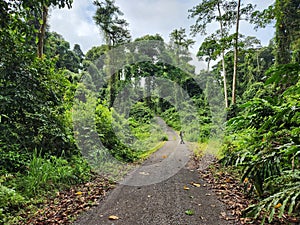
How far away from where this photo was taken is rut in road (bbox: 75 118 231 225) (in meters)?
2.52

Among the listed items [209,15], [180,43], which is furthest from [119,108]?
[180,43]

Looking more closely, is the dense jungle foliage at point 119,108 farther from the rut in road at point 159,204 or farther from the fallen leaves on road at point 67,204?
the rut in road at point 159,204

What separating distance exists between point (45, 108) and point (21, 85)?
2.17 ft

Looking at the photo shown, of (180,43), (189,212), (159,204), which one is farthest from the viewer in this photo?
(180,43)

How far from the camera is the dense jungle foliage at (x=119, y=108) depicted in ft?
4.04

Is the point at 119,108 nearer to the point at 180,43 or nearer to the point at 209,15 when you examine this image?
the point at 209,15

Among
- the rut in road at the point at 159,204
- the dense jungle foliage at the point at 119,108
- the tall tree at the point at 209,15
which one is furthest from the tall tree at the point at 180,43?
the rut in road at the point at 159,204

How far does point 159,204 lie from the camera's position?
3.00 m

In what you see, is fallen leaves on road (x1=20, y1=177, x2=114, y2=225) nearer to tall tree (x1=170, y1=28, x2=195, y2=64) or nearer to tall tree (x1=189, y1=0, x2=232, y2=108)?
tall tree (x1=189, y1=0, x2=232, y2=108)

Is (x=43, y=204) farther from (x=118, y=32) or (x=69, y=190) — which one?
(x=118, y=32)

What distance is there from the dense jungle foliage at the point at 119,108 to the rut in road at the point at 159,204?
731 millimetres

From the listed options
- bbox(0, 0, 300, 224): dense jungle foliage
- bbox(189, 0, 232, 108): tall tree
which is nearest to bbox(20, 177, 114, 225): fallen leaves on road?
bbox(0, 0, 300, 224): dense jungle foliage

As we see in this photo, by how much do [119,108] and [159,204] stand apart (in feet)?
27.6

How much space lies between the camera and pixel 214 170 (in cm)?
498
